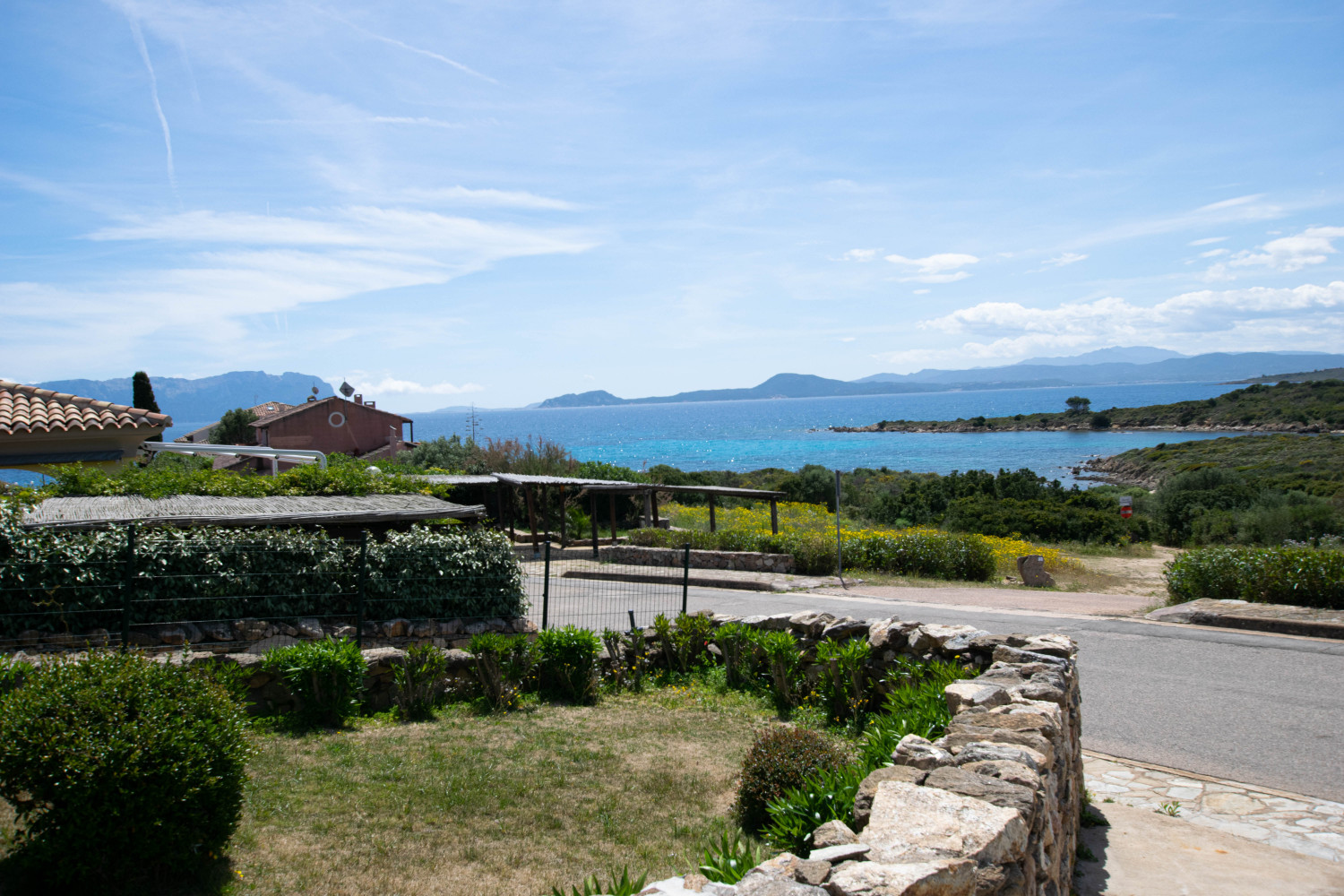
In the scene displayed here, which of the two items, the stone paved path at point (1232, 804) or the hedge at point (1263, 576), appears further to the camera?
the hedge at point (1263, 576)

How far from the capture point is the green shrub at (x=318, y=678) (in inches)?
312

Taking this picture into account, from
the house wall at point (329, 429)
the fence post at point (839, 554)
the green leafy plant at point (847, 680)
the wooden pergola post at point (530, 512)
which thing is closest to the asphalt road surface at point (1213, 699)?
the green leafy plant at point (847, 680)

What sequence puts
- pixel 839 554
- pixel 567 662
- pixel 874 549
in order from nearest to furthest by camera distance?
pixel 567 662
pixel 839 554
pixel 874 549

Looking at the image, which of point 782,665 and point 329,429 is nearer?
point 782,665

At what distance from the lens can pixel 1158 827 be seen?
5.81m

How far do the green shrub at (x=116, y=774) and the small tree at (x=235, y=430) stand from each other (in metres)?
51.8

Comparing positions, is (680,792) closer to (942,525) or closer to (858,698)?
(858,698)

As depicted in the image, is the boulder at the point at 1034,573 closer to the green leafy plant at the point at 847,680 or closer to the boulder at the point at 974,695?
the green leafy plant at the point at 847,680

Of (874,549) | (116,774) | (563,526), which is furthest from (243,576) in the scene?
(874,549)

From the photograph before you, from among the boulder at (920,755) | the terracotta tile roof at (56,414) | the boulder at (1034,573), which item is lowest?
the boulder at (1034,573)

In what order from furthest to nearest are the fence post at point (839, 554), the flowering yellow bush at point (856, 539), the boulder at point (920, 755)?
the flowering yellow bush at point (856, 539) < the fence post at point (839, 554) < the boulder at point (920, 755)

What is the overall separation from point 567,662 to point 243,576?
4132mm

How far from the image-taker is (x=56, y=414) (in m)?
14.7

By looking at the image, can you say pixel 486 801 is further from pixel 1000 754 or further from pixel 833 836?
pixel 1000 754
